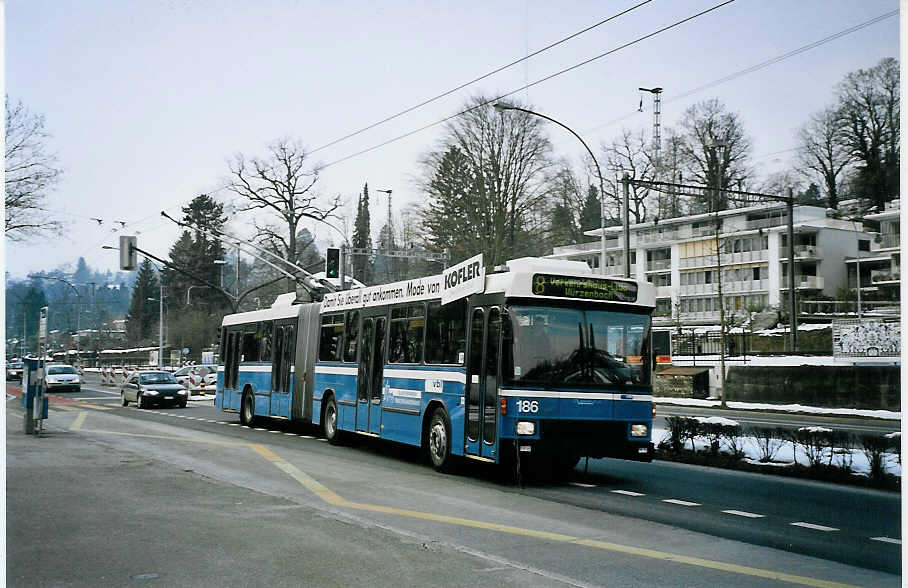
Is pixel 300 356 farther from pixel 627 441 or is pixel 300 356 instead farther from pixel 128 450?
pixel 627 441

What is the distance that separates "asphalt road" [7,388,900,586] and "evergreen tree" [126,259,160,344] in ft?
288

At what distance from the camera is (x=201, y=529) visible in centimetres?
873

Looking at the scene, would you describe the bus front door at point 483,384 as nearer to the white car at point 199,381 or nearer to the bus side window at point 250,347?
the bus side window at point 250,347

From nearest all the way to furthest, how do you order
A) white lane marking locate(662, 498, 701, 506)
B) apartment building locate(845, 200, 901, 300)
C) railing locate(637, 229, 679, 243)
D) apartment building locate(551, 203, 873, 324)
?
white lane marking locate(662, 498, 701, 506) → apartment building locate(845, 200, 901, 300) → apartment building locate(551, 203, 873, 324) → railing locate(637, 229, 679, 243)

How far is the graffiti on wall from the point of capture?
33.9 metres

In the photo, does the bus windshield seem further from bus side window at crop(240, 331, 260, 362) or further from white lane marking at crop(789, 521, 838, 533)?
bus side window at crop(240, 331, 260, 362)

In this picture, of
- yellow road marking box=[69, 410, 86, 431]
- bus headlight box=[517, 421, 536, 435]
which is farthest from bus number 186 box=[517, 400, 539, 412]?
yellow road marking box=[69, 410, 86, 431]

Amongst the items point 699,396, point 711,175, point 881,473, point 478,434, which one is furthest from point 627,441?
point 711,175

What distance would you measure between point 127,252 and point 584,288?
21.1m

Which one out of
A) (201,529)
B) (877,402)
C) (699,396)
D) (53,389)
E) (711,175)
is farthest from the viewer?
(53,389)

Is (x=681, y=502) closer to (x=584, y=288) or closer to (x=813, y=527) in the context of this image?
(x=813, y=527)

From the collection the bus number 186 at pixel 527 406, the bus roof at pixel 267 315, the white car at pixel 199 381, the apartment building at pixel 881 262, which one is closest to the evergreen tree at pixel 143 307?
the white car at pixel 199 381

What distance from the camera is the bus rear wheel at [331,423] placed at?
19.1 meters

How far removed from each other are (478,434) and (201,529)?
17.3 feet
